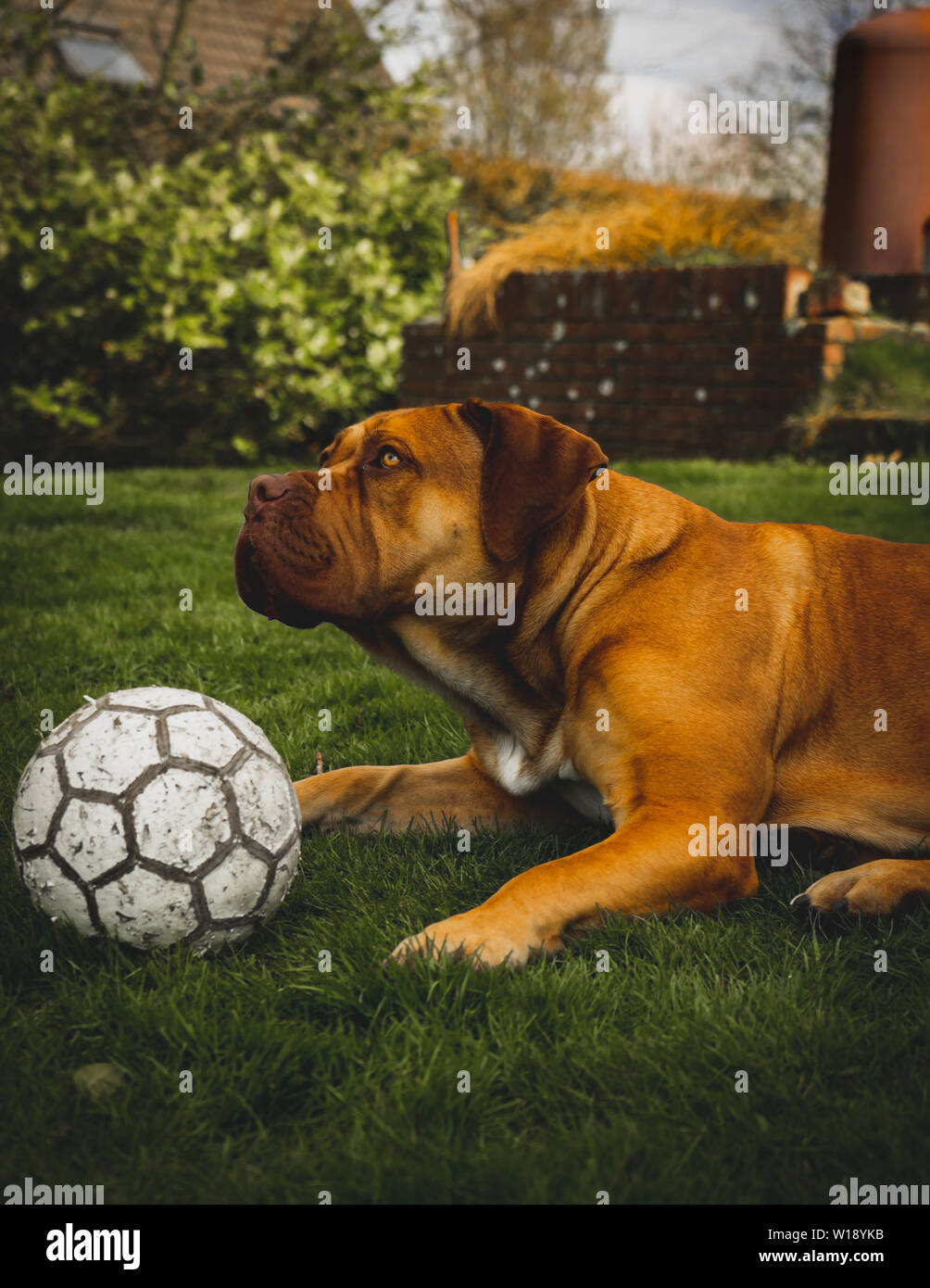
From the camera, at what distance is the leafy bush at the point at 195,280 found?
9.14 m

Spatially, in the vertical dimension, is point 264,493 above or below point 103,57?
below

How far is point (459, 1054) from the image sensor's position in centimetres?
216

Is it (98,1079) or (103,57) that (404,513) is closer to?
(98,1079)

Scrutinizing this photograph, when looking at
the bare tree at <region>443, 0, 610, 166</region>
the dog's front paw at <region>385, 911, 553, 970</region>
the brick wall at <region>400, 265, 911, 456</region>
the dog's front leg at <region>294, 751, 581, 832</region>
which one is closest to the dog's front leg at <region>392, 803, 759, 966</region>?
the dog's front paw at <region>385, 911, 553, 970</region>

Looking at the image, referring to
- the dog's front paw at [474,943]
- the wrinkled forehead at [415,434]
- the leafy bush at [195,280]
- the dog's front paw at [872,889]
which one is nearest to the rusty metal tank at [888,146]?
the leafy bush at [195,280]

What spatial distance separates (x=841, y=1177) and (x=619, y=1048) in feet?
1.52

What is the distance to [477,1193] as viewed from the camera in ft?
5.96

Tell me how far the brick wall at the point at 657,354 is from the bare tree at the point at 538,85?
28.8 ft

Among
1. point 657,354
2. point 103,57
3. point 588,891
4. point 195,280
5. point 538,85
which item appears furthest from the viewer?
point 103,57

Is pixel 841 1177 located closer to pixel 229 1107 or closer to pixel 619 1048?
pixel 619 1048

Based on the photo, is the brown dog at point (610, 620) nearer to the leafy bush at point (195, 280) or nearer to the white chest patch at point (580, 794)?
the white chest patch at point (580, 794)

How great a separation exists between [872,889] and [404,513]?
4.96ft

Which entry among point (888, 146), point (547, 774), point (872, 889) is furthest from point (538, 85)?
point (872, 889)
